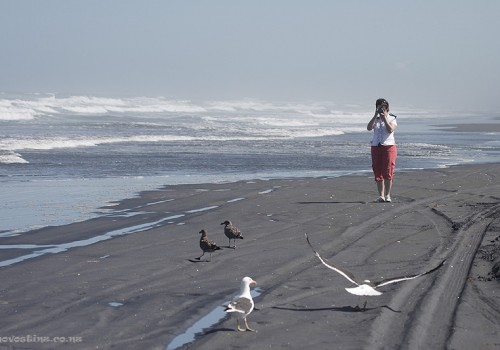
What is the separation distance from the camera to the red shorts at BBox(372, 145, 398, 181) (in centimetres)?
1406

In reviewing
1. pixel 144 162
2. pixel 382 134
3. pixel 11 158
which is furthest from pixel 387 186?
pixel 11 158

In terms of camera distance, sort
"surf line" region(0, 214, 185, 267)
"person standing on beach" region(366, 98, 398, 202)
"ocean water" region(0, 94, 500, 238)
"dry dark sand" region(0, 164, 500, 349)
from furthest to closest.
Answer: "ocean water" region(0, 94, 500, 238) → "person standing on beach" region(366, 98, 398, 202) → "surf line" region(0, 214, 185, 267) → "dry dark sand" region(0, 164, 500, 349)

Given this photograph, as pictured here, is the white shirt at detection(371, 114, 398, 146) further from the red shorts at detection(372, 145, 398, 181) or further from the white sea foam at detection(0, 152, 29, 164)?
the white sea foam at detection(0, 152, 29, 164)

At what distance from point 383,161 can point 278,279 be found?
656 centimetres

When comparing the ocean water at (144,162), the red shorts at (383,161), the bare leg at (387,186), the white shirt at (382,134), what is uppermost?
the white shirt at (382,134)

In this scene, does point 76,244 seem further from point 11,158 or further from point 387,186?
point 11,158

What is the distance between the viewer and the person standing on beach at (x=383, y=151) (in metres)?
14.0

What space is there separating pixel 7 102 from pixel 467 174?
51.4 meters

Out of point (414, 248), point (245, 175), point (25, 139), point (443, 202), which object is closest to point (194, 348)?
point (414, 248)

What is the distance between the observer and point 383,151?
14188 mm

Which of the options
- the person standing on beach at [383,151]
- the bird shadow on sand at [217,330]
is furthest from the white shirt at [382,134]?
the bird shadow on sand at [217,330]

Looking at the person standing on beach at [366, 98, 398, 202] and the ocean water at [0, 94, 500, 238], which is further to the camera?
the ocean water at [0, 94, 500, 238]

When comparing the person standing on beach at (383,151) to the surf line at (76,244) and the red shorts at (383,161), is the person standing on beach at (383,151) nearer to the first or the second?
the red shorts at (383,161)

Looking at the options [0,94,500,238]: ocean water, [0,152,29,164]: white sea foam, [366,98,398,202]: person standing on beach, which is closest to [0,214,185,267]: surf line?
[0,94,500,238]: ocean water
